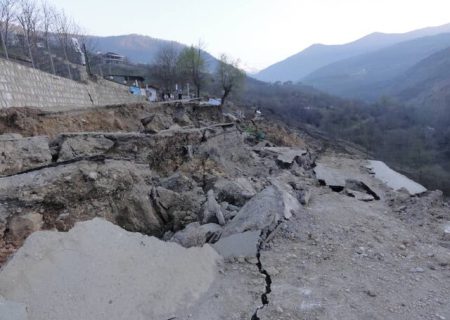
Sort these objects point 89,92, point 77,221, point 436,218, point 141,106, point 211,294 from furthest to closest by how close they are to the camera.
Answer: point 89,92 < point 141,106 < point 436,218 < point 77,221 < point 211,294

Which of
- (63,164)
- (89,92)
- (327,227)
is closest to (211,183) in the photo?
(327,227)

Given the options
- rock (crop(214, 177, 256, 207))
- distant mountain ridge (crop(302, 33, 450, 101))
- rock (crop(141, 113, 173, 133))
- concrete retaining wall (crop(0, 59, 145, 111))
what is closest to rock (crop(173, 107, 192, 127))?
rock (crop(141, 113, 173, 133))

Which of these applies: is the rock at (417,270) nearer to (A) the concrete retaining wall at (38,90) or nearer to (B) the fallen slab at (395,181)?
A: (A) the concrete retaining wall at (38,90)

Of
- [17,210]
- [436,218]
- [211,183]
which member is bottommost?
[436,218]

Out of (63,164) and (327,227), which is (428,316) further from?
(63,164)

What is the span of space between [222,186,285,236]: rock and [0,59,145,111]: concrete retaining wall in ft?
19.3

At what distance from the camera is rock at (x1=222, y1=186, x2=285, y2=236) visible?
16.1 ft

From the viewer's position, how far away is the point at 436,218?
7.57 m

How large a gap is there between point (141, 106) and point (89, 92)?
3.68 meters

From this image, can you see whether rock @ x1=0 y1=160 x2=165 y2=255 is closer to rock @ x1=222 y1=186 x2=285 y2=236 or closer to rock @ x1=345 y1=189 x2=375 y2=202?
rock @ x1=222 y1=186 x2=285 y2=236

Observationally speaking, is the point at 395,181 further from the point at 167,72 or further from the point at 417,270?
the point at 167,72

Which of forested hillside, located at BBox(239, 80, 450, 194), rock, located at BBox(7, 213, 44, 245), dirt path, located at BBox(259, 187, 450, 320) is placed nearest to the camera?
dirt path, located at BBox(259, 187, 450, 320)

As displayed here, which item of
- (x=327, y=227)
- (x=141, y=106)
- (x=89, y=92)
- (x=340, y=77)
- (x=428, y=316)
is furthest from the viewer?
Answer: (x=340, y=77)

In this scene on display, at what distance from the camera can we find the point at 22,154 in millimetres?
4836
